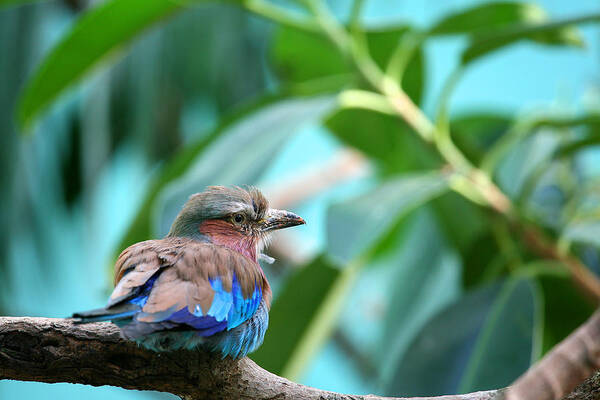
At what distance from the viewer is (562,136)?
1867 mm

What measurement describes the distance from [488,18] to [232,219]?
1053 millimetres

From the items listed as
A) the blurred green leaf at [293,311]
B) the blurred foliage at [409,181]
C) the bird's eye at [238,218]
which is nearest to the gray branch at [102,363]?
the bird's eye at [238,218]

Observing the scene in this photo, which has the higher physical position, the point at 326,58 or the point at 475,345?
the point at 326,58

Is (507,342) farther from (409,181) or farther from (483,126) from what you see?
(483,126)

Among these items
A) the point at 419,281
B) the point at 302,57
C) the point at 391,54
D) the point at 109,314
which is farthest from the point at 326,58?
the point at 109,314

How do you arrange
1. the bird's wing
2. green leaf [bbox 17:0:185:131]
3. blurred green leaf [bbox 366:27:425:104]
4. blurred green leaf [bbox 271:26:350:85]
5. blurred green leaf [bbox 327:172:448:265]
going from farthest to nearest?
blurred green leaf [bbox 271:26:350:85]
blurred green leaf [bbox 366:27:425:104]
green leaf [bbox 17:0:185:131]
blurred green leaf [bbox 327:172:448:265]
the bird's wing

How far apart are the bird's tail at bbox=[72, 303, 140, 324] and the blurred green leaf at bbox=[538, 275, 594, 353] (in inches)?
51.1

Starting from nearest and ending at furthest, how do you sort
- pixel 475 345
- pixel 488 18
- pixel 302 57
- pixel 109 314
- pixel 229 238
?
pixel 109 314 → pixel 229 238 → pixel 475 345 → pixel 488 18 → pixel 302 57

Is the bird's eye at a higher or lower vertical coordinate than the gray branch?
higher

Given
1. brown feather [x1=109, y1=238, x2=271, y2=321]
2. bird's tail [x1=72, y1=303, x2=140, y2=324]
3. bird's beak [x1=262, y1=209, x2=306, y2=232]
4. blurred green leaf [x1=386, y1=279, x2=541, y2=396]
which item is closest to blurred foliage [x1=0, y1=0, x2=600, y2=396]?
blurred green leaf [x1=386, y1=279, x2=541, y2=396]

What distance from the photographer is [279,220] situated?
1039mm

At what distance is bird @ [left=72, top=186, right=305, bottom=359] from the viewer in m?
0.65

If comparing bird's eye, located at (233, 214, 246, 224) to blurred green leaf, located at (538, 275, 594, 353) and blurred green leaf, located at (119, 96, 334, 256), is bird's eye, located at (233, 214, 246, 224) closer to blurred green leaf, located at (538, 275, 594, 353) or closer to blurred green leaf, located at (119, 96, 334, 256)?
blurred green leaf, located at (119, 96, 334, 256)

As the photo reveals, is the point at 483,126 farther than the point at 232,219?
Yes
